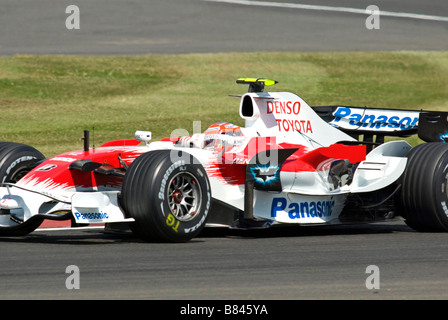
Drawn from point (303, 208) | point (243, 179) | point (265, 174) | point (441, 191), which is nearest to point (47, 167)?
point (243, 179)

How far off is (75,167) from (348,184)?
10.6ft

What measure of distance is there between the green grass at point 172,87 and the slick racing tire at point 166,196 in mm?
10641

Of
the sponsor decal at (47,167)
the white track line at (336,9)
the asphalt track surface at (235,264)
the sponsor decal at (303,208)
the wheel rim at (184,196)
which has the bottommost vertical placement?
the asphalt track surface at (235,264)

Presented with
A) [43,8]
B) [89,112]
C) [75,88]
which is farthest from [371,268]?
[43,8]

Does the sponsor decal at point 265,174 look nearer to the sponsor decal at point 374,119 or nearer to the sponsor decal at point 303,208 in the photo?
the sponsor decal at point 303,208

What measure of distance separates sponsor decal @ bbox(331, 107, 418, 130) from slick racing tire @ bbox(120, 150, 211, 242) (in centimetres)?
354

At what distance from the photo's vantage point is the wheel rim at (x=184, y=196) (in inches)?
396

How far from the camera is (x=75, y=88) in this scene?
26266mm

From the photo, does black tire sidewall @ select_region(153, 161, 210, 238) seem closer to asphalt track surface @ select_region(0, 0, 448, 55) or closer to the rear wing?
the rear wing

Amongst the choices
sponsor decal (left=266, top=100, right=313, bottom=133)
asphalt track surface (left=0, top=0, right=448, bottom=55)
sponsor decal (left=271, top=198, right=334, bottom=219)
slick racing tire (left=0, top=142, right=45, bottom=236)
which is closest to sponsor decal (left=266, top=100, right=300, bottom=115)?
sponsor decal (left=266, top=100, right=313, bottom=133)

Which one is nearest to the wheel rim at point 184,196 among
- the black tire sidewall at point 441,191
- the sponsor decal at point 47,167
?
the sponsor decal at point 47,167

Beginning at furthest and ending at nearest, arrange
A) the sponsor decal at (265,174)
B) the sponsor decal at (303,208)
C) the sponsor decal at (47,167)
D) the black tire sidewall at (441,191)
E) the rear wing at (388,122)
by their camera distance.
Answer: the rear wing at (388,122) < the black tire sidewall at (441,191) < the sponsor decal at (303,208) < the sponsor decal at (265,174) < the sponsor decal at (47,167)

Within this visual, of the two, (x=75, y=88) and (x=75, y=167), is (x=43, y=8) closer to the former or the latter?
(x=75, y=88)

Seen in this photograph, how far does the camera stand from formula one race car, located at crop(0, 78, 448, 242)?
9.85 metres
